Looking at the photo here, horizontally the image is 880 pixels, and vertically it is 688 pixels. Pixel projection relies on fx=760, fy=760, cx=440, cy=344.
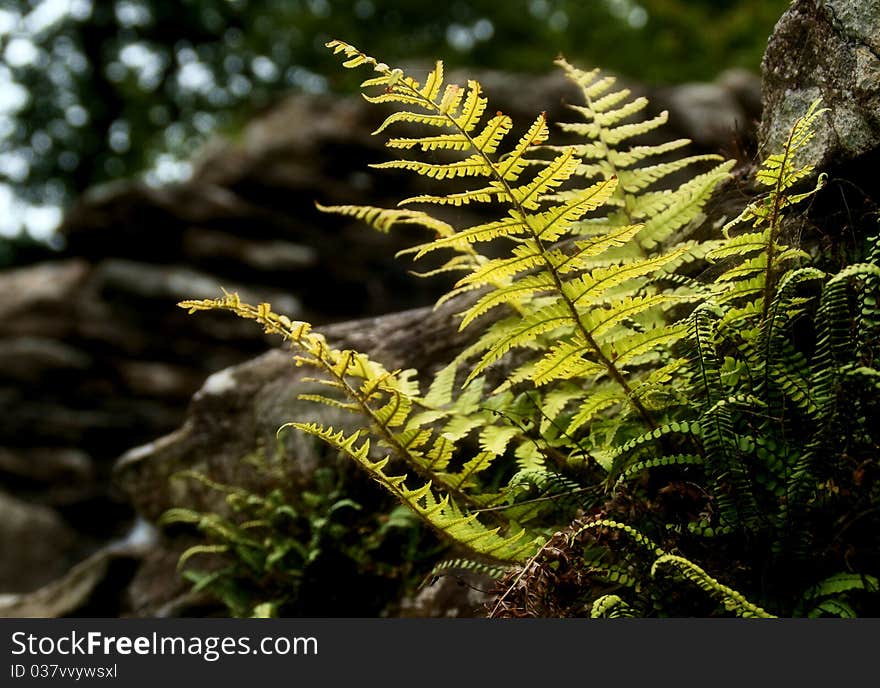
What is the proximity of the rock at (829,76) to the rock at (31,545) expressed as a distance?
9484 millimetres

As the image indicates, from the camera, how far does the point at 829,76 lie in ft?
8.14

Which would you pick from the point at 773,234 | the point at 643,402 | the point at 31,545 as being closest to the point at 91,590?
the point at 643,402

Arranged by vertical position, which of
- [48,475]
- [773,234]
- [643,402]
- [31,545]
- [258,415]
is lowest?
[643,402]

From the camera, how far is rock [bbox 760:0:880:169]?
92.5 inches

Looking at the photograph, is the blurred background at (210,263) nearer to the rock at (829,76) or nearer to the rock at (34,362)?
the rock at (34,362)

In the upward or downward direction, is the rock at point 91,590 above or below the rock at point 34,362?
below

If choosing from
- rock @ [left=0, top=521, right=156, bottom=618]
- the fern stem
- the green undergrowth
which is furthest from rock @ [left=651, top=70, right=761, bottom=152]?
the fern stem

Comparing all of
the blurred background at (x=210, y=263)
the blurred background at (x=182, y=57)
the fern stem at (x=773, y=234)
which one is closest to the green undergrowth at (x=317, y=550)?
the fern stem at (x=773, y=234)

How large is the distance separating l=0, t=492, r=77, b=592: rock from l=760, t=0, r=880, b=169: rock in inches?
373

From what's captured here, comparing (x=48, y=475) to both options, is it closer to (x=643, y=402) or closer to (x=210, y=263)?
(x=210, y=263)

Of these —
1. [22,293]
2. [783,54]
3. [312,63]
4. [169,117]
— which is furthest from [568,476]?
[169,117]

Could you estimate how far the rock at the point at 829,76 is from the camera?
92.5 inches

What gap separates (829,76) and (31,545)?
9.95 metres

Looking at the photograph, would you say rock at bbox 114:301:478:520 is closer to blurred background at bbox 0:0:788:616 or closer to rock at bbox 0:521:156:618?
rock at bbox 0:521:156:618
